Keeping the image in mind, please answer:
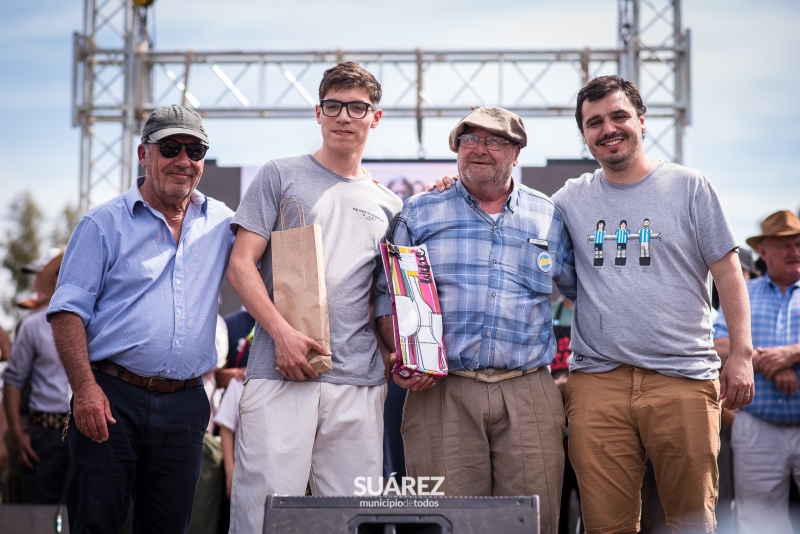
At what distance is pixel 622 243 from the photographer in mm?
3477

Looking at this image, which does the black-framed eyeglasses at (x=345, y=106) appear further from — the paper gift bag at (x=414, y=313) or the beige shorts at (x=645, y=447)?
the beige shorts at (x=645, y=447)

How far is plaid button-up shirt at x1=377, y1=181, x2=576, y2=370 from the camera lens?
339 centimetres

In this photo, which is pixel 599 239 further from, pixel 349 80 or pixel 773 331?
pixel 773 331

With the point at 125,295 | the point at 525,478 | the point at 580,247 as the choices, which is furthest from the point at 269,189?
the point at 525,478

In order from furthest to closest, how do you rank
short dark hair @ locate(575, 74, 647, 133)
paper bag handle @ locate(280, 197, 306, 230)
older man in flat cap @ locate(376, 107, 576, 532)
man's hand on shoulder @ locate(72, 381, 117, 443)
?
short dark hair @ locate(575, 74, 647, 133) → paper bag handle @ locate(280, 197, 306, 230) → older man in flat cap @ locate(376, 107, 576, 532) → man's hand on shoulder @ locate(72, 381, 117, 443)

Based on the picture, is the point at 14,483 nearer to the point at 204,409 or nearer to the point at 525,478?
the point at 204,409

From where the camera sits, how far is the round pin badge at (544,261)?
3.51m

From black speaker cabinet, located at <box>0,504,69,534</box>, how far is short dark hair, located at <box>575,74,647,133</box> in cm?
326

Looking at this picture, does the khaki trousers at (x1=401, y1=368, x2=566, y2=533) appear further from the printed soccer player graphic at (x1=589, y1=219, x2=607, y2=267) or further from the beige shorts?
the printed soccer player graphic at (x1=589, y1=219, x2=607, y2=267)

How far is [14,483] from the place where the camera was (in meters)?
5.83

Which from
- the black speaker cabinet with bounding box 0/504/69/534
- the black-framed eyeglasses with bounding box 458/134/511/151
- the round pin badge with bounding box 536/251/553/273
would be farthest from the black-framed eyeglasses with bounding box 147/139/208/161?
the black speaker cabinet with bounding box 0/504/69/534

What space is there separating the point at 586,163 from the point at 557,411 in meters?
5.05

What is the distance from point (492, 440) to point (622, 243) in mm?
942

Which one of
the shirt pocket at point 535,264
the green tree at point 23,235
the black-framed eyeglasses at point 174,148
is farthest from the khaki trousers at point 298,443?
the green tree at point 23,235
